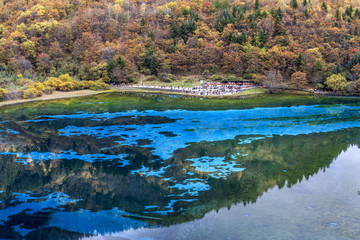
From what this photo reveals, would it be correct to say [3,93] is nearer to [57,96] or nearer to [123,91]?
[57,96]

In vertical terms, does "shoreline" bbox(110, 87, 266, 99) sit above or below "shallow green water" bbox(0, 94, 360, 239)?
above

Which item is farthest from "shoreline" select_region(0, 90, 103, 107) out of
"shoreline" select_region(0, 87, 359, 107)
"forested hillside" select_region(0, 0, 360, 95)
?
"forested hillside" select_region(0, 0, 360, 95)

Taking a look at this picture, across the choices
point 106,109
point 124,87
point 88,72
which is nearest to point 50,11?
point 88,72

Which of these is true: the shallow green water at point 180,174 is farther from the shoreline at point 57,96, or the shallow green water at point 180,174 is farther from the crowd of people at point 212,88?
the crowd of people at point 212,88

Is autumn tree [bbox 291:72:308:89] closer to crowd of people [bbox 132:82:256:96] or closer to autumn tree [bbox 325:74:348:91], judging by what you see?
autumn tree [bbox 325:74:348:91]

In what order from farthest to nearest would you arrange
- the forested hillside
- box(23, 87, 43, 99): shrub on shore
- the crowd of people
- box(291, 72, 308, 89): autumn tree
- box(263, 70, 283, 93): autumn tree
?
the forested hillside → box(263, 70, 283, 93): autumn tree → box(291, 72, 308, 89): autumn tree → the crowd of people → box(23, 87, 43, 99): shrub on shore

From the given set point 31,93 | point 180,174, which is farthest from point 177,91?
point 180,174
